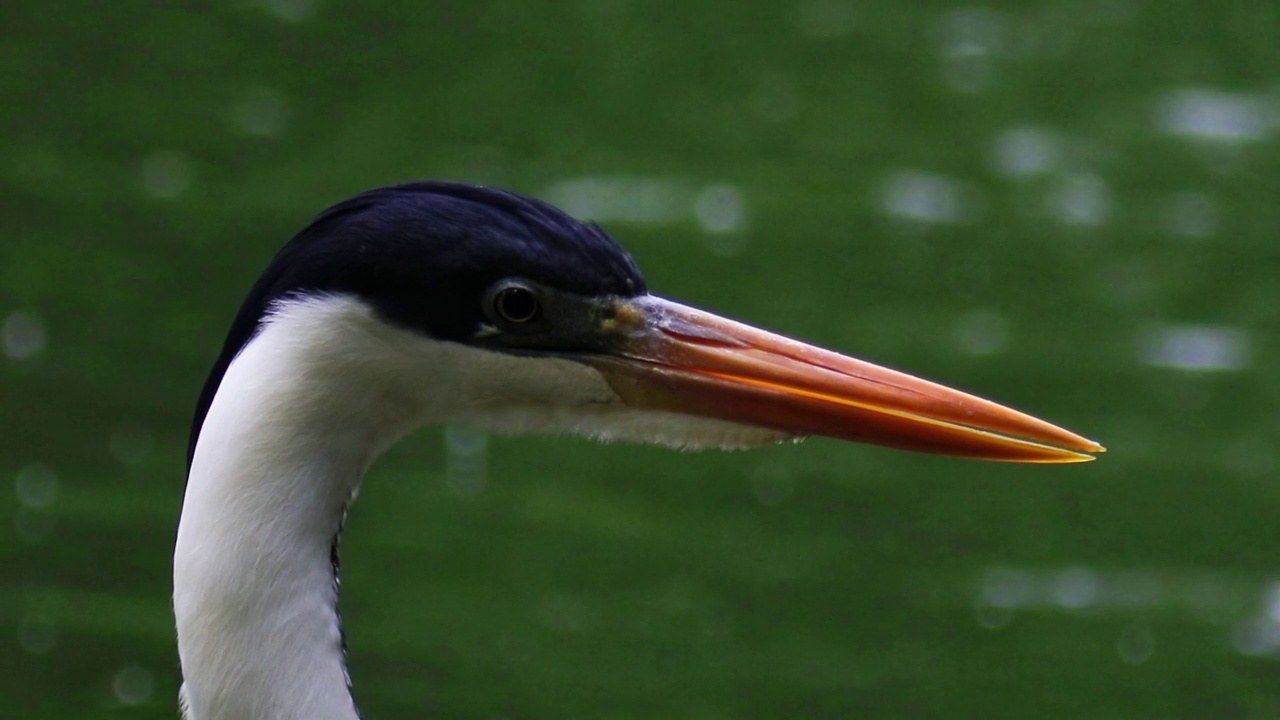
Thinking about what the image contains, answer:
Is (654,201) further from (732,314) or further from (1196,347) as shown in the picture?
(1196,347)

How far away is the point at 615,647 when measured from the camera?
7344mm

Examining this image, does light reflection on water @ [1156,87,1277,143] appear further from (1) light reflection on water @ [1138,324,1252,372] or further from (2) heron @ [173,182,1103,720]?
(2) heron @ [173,182,1103,720]

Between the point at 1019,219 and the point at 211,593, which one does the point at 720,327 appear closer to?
the point at 211,593

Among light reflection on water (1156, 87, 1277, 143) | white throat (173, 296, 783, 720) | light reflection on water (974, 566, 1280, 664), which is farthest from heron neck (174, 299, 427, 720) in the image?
light reflection on water (1156, 87, 1277, 143)

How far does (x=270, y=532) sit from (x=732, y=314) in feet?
19.8

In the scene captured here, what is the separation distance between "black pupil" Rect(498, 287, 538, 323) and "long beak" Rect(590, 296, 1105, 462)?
0.52 feet

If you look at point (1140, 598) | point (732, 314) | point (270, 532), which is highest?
point (732, 314)

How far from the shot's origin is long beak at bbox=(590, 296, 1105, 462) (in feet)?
12.3

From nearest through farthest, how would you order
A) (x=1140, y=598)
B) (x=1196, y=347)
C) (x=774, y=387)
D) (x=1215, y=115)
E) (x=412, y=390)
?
(x=412, y=390) < (x=774, y=387) < (x=1140, y=598) < (x=1196, y=347) < (x=1215, y=115)

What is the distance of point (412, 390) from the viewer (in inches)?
143

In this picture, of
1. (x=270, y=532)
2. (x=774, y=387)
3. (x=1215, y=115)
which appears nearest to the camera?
(x=270, y=532)

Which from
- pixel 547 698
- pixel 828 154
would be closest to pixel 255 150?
pixel 828 154

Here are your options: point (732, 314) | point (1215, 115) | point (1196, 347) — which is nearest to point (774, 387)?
point (732, 314)

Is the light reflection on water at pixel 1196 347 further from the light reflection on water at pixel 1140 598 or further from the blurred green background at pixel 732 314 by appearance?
the light reflection on water at pixel 1140 598
